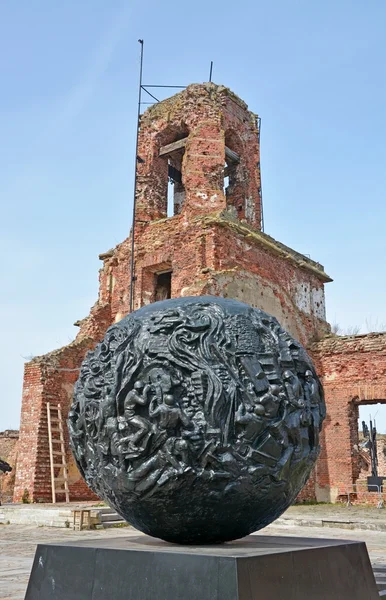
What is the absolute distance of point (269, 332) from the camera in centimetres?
385

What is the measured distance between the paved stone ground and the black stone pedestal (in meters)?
0.90

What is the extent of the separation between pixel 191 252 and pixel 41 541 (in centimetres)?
791

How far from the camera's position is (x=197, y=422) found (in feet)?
11.2

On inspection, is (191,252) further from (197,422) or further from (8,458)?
(197,422)

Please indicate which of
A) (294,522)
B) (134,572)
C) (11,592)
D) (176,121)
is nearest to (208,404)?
(134,572)

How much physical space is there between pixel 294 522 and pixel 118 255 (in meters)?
8.78

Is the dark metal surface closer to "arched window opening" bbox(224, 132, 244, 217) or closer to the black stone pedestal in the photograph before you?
the black stone pedestal

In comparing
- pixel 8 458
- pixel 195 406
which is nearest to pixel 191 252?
pixel 8 458

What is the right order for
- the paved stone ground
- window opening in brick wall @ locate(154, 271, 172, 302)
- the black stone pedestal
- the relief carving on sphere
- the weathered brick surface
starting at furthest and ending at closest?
the weathered brick surface → window opening in brick wall @ locate(154, 271, 172, 302) → the paved stone ground → the relief carving on sphere → the black stone pedestal

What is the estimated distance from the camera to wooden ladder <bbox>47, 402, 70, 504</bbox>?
43.3ft

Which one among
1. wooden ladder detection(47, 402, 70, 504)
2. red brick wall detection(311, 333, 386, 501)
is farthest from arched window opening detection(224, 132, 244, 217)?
wooden ladder detection(47, 402, 70, 504)

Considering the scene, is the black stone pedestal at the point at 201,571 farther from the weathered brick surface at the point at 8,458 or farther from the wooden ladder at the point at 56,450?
the weathered brick surface at the point at 8,458

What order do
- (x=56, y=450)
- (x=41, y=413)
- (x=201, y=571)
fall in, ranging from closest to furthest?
1. (x=201, y=571)
2. (x=41, y=413)
3. (x=56, y=450)

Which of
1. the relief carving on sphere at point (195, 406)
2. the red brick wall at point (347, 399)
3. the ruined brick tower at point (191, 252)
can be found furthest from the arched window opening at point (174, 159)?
the relief carving on sphere at point (195, 406)
